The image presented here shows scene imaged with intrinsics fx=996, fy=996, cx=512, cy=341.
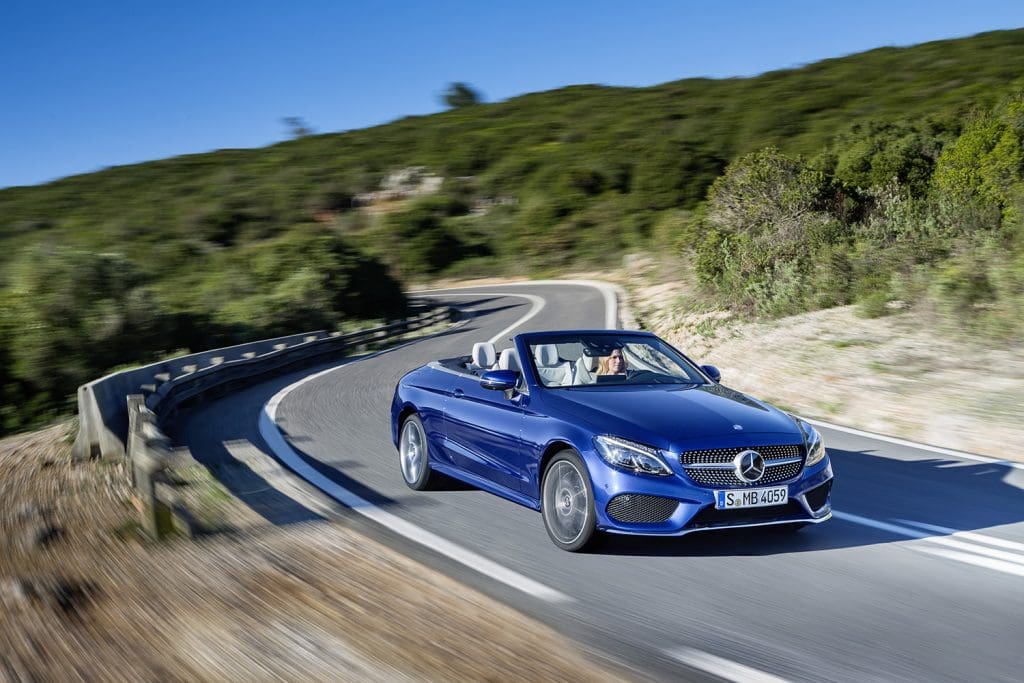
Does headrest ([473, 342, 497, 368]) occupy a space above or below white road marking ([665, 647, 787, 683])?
above

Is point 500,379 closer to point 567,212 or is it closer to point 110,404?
point 110,404

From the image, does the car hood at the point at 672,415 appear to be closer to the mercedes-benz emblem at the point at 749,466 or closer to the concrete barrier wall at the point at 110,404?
the mercedes-benz emblem at the point at 749,466

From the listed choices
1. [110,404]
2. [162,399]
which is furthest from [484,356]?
[162,399]

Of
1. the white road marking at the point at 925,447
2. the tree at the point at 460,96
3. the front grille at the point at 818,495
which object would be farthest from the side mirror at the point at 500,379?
the tree at the point at 460,96

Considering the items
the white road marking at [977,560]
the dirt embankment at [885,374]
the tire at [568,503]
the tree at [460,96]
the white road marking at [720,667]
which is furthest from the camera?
the tree at [460,96]

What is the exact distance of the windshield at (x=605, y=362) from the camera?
7.22m

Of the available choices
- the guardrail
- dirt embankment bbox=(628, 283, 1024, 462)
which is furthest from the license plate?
dirt embankment bbox=(628, 283, 1024, 462)

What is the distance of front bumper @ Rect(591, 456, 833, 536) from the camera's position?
580 cm

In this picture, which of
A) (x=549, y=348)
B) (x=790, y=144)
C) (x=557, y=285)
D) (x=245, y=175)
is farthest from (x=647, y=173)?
(x=549, y=348)

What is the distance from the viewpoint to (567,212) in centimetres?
7788

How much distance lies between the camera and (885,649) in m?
4.50

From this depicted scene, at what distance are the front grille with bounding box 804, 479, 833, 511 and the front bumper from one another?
0.21 meters

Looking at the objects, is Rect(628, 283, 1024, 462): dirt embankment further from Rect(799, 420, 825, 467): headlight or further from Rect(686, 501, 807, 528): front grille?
Rect(686, 501, 807, 528): front grille

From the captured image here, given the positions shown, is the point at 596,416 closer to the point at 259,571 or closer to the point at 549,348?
the point at 549,348
